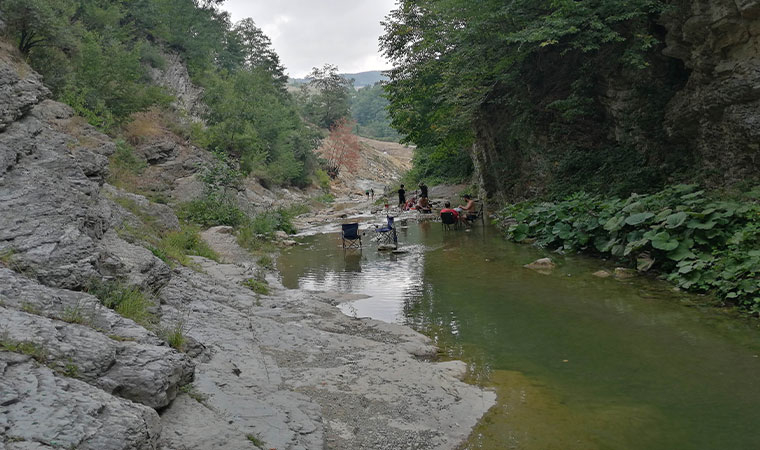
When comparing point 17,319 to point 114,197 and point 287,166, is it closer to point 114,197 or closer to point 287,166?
point 114,197

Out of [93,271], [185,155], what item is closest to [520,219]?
[93,271]

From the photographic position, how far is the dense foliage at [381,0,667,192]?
1372 centimetres

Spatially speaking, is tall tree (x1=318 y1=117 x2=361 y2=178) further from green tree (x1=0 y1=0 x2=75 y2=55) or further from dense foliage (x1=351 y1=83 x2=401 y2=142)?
dense foliage (x1=351 y1=83 x2=401 y2=142)

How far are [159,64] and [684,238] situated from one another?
34.7m

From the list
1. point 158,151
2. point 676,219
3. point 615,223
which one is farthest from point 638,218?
point 158,151

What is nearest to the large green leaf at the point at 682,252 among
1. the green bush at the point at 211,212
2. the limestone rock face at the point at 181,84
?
the green bush at the point at 211,212

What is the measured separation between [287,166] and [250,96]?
21.6 feet

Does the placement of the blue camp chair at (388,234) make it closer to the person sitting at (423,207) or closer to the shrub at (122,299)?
the person sitting at (423,207)

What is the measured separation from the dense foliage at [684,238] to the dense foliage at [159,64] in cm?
1771

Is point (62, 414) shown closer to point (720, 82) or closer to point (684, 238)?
point (684, 238)

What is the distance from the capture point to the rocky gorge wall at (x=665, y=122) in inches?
427

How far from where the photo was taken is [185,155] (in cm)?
2278

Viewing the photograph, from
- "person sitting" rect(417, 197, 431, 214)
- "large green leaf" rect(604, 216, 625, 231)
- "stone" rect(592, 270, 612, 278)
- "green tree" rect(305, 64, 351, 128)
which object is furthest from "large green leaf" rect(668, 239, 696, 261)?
"green tree" rect(305, 64, 351, 128)

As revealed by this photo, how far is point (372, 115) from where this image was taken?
130500 mm
